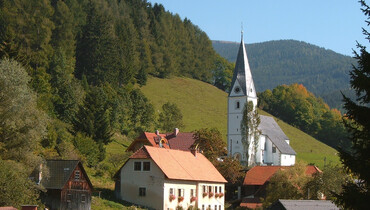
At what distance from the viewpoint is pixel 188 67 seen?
13575cm

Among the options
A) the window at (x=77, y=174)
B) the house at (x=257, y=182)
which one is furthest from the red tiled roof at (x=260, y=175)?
the window at (x=77, y=174)

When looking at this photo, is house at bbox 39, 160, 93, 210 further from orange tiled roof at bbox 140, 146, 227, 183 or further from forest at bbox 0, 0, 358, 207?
orange tiled roof at bbox 140, 146, 227, 183

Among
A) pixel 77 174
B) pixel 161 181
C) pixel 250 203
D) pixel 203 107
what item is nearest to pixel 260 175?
pixel 250 203

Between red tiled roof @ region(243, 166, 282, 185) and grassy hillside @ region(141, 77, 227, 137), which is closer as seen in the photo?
red tiled roof @ region(243, 166, 282, 185)

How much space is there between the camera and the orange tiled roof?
47719 mm

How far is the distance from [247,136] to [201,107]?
38.6 m

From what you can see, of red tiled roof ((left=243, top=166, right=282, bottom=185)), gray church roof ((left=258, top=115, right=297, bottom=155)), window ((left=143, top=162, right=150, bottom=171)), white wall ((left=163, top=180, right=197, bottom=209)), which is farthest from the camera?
gray church roof ((left=258, top=115, right=297, bottom=155))

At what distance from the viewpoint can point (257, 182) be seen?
60.2m

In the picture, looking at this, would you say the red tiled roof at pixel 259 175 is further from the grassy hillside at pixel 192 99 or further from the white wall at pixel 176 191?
the grassy hillside at pixel 192 99

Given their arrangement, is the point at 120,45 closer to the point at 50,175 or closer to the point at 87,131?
the point at 87,131

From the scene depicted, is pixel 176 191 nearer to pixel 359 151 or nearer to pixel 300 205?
pixel 300 205

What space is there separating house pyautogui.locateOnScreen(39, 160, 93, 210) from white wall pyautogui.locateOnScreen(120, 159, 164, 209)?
602 centimetres

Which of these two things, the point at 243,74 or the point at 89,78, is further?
the point at 89,78

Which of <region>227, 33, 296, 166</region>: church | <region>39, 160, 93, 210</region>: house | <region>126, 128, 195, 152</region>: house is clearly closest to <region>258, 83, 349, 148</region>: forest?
<region>227, 33, 296, 166</region>: church
